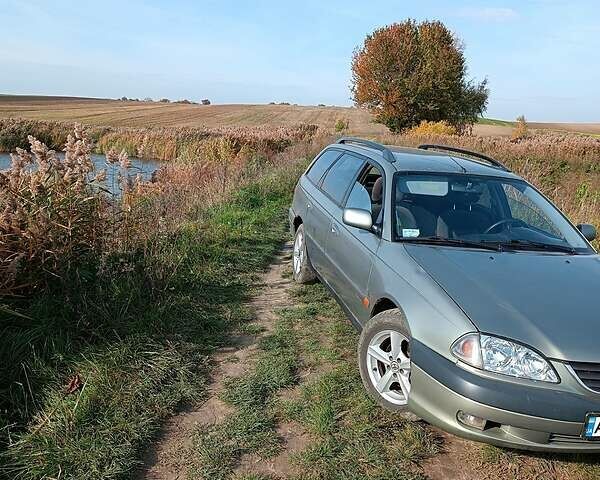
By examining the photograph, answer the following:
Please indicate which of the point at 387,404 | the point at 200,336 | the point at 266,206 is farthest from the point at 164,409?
the point at 266,206

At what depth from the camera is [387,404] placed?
3.27 m

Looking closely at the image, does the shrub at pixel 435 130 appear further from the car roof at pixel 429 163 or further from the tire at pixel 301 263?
the car roof at pixel 429 163

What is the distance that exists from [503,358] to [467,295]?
16.8 inches

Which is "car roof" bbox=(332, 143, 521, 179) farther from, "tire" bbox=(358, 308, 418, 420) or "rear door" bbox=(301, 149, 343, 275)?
"tire" bbox=(358, 308, 418, 420)

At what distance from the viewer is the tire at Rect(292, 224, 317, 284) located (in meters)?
5.76

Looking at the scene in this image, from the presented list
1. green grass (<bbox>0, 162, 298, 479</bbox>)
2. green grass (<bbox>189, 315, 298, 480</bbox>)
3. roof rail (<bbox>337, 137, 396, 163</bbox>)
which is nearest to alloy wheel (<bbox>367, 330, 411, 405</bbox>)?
green grass (<bbox>189, 315, 298, 480</bbox>)

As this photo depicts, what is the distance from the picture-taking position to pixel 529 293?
9.86ft

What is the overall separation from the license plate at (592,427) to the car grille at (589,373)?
5.3 inches

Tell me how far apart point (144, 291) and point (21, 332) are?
119cm

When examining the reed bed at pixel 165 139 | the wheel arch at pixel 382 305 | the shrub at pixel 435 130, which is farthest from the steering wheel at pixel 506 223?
the shrub at pixel 435 130

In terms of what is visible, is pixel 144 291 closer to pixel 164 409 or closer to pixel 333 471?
pixel 164 409

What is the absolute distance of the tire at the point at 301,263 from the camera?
5761 mm

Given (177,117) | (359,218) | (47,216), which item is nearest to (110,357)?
(47,216)

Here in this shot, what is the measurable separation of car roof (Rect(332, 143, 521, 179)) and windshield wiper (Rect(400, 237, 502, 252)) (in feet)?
2.70
